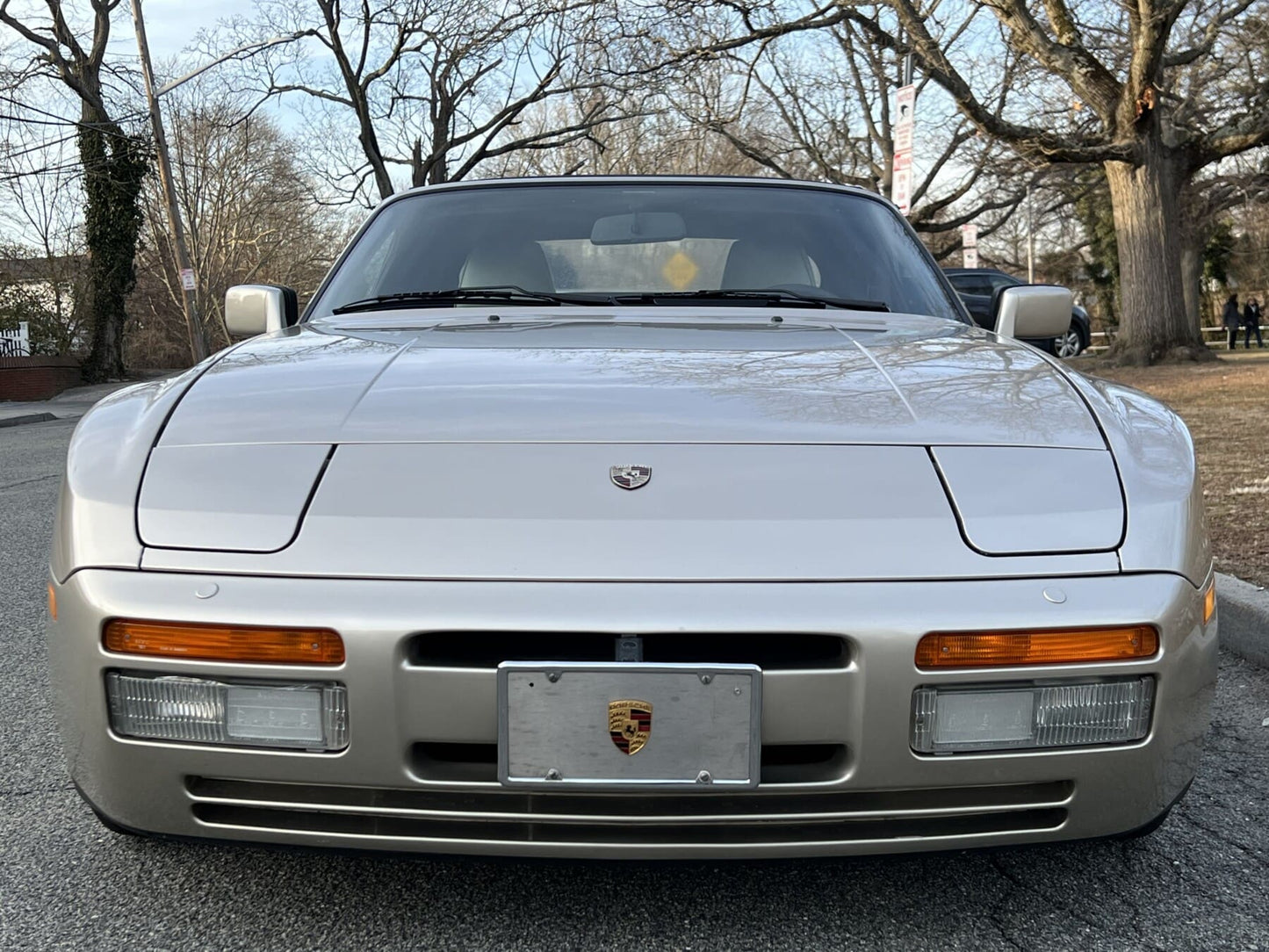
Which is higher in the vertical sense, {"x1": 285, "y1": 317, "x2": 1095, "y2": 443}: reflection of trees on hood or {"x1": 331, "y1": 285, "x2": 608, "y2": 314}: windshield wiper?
{"x1": 331, "y1": 285, "x2": 608, "y2": 314}: windshield wiper

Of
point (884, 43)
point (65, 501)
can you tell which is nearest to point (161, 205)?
point (884, 43)

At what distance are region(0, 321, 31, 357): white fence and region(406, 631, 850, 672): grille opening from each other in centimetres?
2311

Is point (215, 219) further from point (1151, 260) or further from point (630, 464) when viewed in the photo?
point (630, 464)

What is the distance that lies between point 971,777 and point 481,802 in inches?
27.2

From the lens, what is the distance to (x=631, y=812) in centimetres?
154

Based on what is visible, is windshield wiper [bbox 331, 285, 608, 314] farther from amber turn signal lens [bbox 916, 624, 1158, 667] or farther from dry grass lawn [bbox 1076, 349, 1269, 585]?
dry grass lawn [bbox 1076, 349, 1269, 585]

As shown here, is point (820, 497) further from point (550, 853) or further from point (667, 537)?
point (550, 853)

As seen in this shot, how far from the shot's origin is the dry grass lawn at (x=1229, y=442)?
13.6 feet

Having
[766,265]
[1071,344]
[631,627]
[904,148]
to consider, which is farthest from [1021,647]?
[1071,344]

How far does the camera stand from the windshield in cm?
285

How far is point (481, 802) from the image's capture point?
1554 mm

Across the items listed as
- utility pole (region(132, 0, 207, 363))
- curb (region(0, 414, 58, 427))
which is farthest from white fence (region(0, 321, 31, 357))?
curb (region(0, 414, 58, 427))

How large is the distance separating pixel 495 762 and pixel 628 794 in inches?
7.7

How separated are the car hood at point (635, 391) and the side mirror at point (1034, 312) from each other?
0.54 meters
